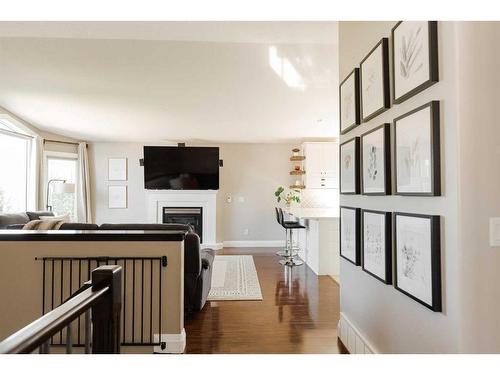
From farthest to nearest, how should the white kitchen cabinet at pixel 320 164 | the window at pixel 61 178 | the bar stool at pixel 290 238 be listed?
the white kitchen cabinet at pixel 320 164 → the window at pixel 61 178 → the bar stool at pixel 290 238

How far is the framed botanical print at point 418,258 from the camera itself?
54.9 inches

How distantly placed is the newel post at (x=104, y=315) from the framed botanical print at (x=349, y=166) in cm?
174

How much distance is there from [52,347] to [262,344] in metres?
1.66

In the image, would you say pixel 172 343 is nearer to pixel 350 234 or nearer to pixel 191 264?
pixel 191 264

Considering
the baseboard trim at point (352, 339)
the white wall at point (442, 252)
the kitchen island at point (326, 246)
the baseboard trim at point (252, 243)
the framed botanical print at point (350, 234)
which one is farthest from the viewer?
the baseboard trim at point (252, 243)

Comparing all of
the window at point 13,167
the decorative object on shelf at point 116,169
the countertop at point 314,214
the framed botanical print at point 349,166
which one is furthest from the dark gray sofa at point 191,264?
the decorative object on shelf at point 116,169

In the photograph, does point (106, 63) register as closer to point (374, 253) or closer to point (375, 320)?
point (374, 253)

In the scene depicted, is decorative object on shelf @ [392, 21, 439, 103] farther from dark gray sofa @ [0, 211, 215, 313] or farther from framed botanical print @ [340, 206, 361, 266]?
dark gray sofa @ [0, 211, 215, 313]

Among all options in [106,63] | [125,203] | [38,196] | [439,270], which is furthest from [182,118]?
[439,270]

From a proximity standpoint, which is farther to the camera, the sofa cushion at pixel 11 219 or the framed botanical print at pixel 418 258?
the sofa cushion at pixel 11 219

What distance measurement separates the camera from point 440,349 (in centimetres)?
140

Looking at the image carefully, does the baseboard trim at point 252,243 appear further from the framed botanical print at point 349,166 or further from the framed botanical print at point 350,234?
the framed botanical print at point 349,166

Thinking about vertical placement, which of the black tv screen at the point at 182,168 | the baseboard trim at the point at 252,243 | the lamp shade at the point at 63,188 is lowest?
the baseboard trim at the point at 252,243

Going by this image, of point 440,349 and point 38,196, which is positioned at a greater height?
point 38,196
